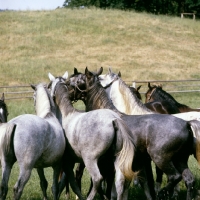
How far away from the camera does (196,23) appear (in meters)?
50.8

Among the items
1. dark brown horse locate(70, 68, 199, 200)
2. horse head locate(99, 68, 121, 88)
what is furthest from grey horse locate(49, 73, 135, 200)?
horse head locate(99, 68, 121, 88)

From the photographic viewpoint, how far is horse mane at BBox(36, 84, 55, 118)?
26.5 feet

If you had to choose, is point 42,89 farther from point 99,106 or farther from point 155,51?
point 155,51

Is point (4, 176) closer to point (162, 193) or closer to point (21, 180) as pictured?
point (21, 180)

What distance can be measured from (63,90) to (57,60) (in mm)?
31340

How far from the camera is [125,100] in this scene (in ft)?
30.5

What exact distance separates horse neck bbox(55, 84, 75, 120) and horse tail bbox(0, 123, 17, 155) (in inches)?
57.6

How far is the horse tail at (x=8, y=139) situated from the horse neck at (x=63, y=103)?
1462 millimetres

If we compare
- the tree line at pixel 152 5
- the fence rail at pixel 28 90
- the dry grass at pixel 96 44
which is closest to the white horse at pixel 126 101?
the fence rail at pixel 28 90

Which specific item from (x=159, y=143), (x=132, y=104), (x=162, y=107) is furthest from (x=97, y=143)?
(x=162, y=107)

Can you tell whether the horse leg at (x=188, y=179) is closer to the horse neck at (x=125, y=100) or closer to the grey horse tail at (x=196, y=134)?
the grey horse tail at (x=196, y=134)

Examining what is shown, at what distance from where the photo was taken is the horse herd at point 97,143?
6930 millimetres

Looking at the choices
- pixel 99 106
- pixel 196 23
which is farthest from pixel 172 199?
pixel 196 23

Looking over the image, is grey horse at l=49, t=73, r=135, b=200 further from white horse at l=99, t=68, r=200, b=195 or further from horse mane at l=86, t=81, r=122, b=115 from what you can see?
white horse at l=99, t=68, r=200, b=195
